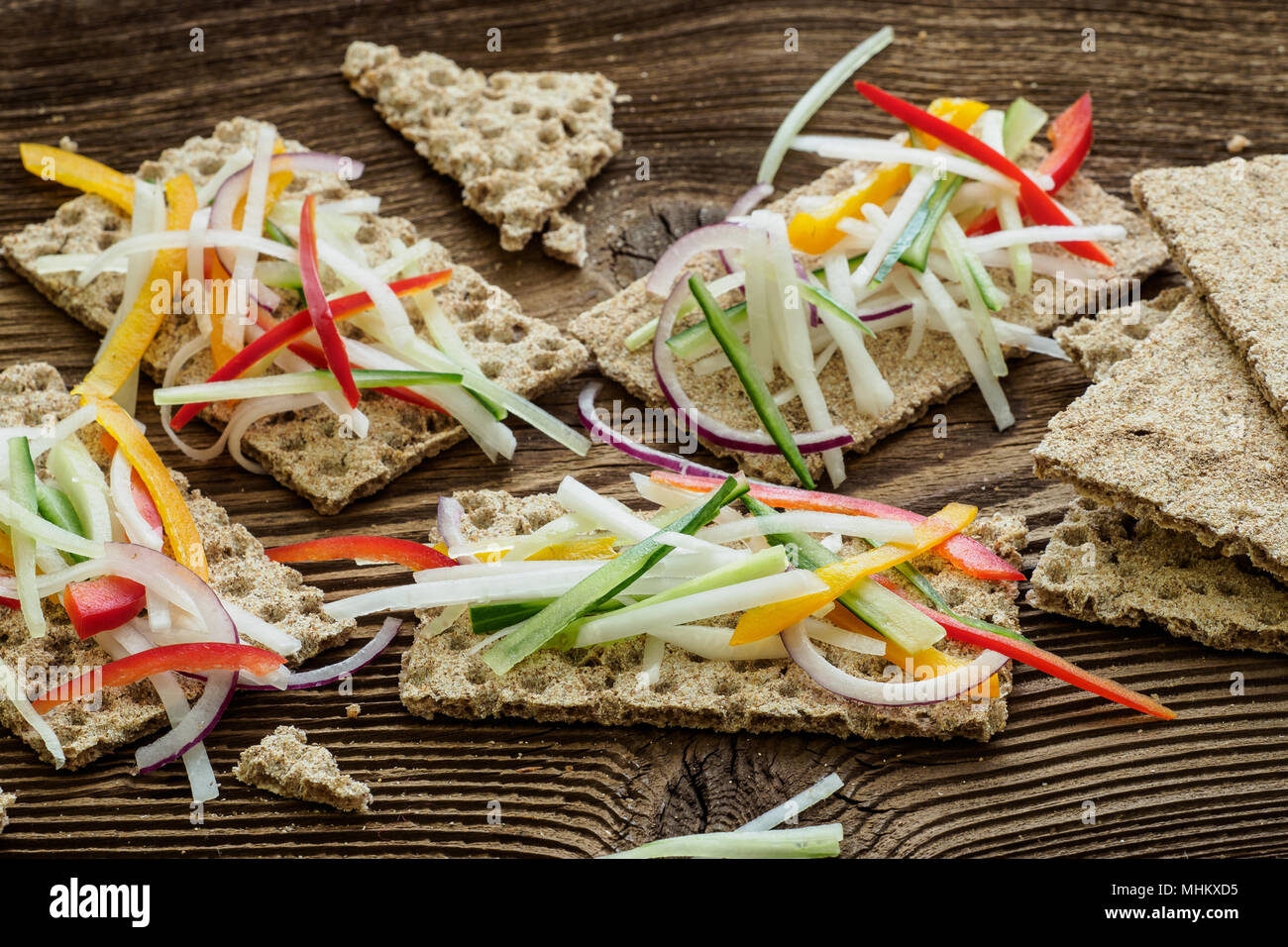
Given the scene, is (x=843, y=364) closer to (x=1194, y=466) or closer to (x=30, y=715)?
(x=1194, y=466)

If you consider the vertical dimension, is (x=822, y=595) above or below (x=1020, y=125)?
below

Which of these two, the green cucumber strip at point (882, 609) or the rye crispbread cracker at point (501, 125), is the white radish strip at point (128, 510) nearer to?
the rye crispbread cracker at point (501, 125)

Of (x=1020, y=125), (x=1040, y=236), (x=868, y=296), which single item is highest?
(x=1020, y=125)

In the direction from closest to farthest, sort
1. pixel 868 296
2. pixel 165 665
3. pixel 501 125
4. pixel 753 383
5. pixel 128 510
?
pixel 165 665
pixel 128 510
pixel 753 383
pixel 868 296
pixel 501 125

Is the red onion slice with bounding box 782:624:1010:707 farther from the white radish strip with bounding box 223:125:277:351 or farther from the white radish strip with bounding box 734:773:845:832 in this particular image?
the white radish strip with bounding box 223:125:277:351

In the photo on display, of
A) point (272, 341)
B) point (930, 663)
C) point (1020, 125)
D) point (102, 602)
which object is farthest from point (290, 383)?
point (1020, 125)

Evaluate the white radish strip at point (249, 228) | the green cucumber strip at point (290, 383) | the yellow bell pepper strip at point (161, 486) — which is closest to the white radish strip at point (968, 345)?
the green cucumber strip at point (290, 383)

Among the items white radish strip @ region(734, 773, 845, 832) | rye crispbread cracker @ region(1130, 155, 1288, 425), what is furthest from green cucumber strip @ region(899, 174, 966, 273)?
white radish strip @ region(734, 773, 845, 832)

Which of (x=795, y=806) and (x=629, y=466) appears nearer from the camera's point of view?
(x=795, y=806)

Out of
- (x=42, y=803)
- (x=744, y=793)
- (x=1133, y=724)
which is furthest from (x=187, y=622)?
(x=1133, y=724)
